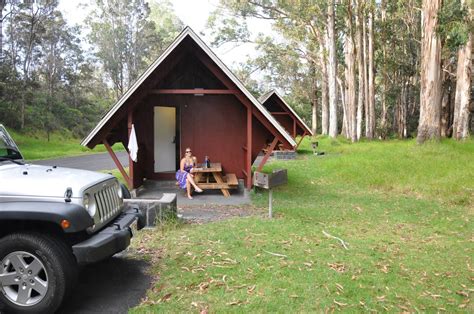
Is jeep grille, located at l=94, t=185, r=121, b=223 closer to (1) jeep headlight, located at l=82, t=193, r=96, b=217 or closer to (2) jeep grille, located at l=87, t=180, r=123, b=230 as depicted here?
(2) jeep grille, located at l=87, t=180, r=123, b=230

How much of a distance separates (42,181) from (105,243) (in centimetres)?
90

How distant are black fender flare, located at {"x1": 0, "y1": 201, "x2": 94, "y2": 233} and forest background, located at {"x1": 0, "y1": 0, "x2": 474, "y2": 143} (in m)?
15.9

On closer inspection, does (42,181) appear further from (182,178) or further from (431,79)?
(431,79)

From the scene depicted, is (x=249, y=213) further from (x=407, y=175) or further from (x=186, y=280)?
(x=407, y=175)

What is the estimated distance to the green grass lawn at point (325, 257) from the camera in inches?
176

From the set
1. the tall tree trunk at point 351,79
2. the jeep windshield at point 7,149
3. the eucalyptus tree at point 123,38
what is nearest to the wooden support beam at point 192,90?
the jeep windshield at point 7,149

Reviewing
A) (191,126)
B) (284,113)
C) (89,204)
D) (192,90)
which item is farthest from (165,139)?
(284,113)

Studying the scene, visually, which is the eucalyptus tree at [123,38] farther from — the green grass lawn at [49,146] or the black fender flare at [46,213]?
the black fender flare at [46,213]

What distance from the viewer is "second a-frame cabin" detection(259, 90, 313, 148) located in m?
23.4

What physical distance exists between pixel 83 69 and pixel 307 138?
2991 centimetres

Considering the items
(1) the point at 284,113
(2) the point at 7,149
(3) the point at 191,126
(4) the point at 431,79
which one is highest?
(4) the point at 431,79

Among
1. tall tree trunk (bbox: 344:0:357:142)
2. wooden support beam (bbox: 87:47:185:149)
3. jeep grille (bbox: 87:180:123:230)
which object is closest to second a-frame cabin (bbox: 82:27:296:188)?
wooden support beam (bbox: 87:47:185:149)

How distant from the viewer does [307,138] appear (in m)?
33.2

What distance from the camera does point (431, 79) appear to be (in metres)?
16.6
